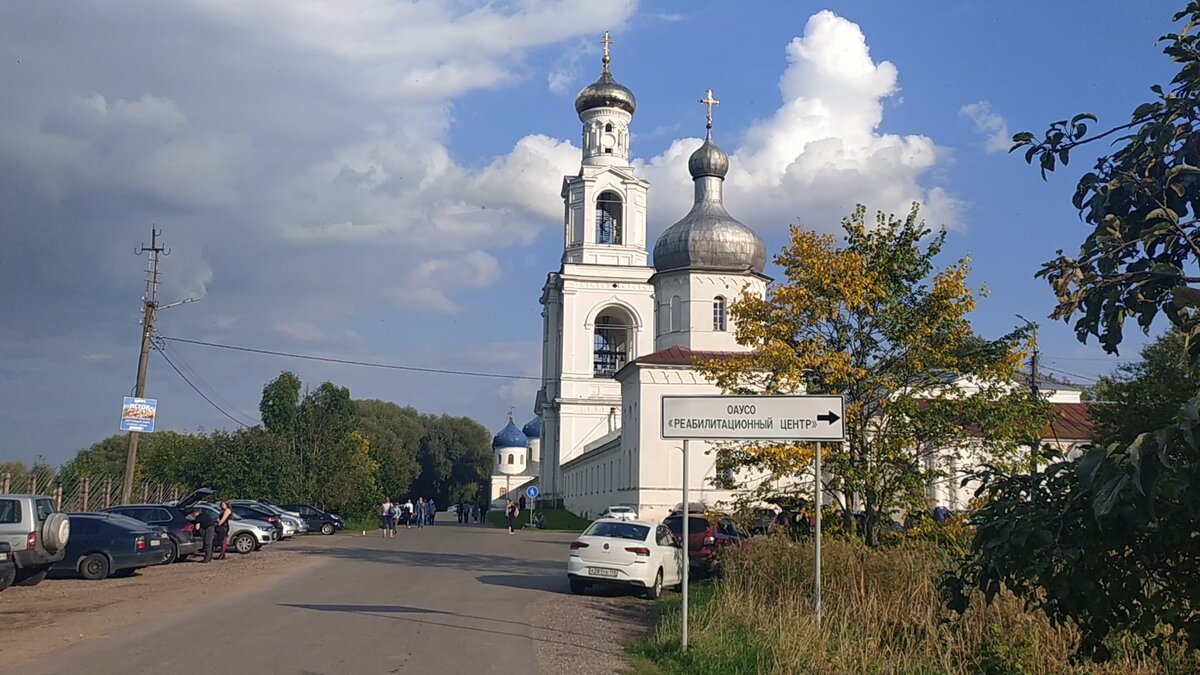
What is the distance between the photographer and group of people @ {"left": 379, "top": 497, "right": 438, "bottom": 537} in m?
44.4

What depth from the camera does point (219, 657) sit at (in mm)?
10742

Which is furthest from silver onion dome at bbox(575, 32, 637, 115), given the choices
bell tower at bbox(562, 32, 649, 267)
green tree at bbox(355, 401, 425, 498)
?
green tree at bbox(355, 401, 425, 498)

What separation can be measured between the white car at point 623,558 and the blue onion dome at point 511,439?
8209 centimetres

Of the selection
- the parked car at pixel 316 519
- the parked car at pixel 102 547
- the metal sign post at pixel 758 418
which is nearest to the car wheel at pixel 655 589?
the metal sign post at pixel 758 418

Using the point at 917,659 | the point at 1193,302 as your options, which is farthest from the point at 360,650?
the point at 1193,302

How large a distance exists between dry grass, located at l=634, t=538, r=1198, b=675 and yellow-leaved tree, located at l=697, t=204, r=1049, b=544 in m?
3.83

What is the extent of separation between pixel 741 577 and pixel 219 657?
21.9ft

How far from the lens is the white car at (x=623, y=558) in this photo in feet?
59.2

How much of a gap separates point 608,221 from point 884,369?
51649 millimetres

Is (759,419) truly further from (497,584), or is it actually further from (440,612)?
(497,584)

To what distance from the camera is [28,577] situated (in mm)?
18328

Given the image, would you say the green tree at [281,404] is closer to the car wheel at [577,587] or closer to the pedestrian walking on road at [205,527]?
the pedestrian walking on road at [205,527]

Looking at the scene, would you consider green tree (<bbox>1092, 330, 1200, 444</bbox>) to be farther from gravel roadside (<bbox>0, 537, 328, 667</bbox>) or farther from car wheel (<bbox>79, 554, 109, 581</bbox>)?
car wheel (<bbox>79, 554, 109, 581</bbox>)

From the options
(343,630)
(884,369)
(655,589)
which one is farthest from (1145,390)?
(343,630)
